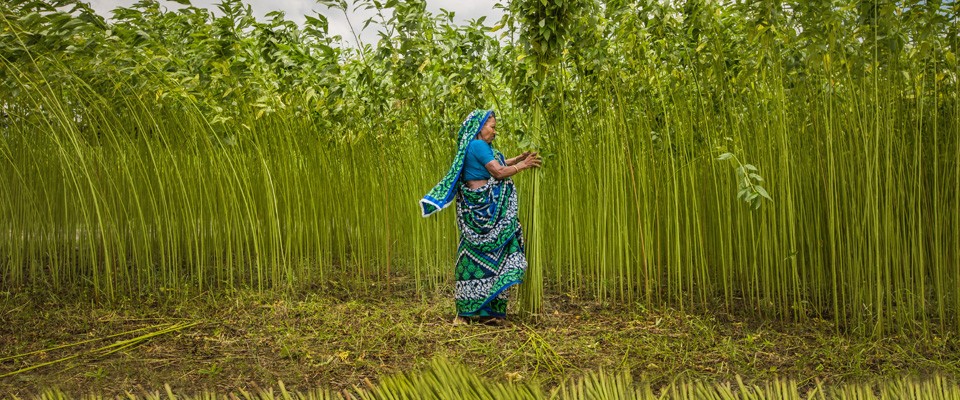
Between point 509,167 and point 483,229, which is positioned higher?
point 509,167

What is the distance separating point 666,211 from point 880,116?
1.23 meters

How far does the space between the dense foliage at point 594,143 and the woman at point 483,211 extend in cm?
14

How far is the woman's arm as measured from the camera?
3836 millimetres

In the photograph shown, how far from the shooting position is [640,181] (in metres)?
4.39

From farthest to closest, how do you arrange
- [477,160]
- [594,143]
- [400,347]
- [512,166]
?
[594,143] < [477,160] < [512,166] < [400,347]

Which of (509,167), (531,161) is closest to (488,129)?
(509,167)

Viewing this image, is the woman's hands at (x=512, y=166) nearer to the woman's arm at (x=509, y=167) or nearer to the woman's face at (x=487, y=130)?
the woman's arm at (x=509, y=167)

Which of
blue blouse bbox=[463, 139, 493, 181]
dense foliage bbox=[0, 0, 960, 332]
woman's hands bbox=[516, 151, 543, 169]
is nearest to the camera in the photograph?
dense foliage bbox=[0, 0, 960, 332]

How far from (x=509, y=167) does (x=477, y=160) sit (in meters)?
0.22

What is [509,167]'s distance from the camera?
13.1 feet

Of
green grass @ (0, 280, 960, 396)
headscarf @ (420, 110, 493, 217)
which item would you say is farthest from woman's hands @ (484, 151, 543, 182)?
green grass @ (0, 280, 960, 396)

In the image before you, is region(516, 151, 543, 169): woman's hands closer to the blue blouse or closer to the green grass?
the blue blouse

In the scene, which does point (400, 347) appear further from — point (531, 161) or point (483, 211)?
point (531, 161)

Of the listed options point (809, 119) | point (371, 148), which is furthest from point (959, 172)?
point (371, 148)
